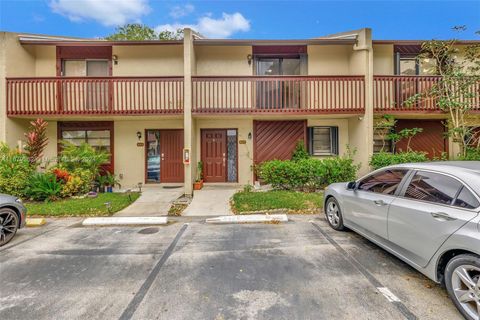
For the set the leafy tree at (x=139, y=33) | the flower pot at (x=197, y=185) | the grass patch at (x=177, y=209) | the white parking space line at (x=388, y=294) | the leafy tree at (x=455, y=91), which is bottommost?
the white parking space line at (x=388, y=294)

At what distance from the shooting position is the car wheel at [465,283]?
2.26 m

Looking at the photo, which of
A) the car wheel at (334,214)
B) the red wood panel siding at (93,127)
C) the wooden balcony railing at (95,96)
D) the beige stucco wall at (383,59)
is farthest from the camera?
the red wood panel siding at (93,127)

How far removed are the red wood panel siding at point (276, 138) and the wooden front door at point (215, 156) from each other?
4.62ft

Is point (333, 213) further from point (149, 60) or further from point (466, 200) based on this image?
point (149, 60)

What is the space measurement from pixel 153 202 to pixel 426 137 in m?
11.6

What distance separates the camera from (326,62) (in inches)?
398

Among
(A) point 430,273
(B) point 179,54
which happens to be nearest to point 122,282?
(A) point 430,273

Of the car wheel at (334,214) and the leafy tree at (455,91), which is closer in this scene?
the car wheel at (334,214)

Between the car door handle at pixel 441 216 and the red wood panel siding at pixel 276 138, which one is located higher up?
the red wood panel siding at pixel 276 138

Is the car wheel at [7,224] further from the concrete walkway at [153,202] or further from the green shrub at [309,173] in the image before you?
the green shrub at [309,173]

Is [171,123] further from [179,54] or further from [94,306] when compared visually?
[94,306]

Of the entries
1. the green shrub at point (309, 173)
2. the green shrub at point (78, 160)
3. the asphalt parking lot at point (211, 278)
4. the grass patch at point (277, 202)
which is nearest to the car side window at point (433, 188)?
the asphalt parking lot at point (211, 278)

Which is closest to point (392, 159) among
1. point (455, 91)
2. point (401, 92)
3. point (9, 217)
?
point (401, 92)

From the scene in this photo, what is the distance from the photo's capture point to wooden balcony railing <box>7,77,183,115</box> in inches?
333
